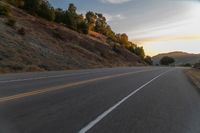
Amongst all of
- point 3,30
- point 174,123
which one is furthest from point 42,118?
point 3,30

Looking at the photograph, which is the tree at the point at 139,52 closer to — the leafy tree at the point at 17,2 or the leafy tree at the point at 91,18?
the leafy tree at the point at 91,18

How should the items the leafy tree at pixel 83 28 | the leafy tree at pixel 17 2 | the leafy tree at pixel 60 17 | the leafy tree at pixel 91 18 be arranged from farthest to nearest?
the leafy tree at pixel 91 18
the leafy tree at pixel 83 28
the leafy tree at pixel 60 17
the leafy tree at pixel 17 2

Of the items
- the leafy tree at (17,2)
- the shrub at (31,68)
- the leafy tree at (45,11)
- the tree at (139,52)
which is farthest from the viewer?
the tree at (139,52)

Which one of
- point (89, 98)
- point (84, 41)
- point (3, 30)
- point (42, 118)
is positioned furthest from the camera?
point (84, 41)

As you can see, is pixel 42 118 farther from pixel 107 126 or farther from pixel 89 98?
pixel 89 98

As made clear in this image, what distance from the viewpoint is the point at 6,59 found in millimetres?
38875

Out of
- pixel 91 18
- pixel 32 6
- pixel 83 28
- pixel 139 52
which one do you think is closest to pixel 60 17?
pixel 83 28

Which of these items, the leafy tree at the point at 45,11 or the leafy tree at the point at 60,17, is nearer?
the leafy tree at the point at 45,11

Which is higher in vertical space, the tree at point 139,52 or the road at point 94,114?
the tree at point 139,52

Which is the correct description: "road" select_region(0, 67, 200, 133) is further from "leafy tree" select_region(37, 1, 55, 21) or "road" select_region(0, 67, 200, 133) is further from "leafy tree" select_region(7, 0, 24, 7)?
"leafy tree" select_region(37, 1, 55, 21)

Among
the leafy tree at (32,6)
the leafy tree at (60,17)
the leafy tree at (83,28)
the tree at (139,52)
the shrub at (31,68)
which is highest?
the leafy tree at (32,6)

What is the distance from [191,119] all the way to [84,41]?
7906cm

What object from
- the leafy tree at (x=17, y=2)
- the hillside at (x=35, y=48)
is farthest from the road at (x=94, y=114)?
the leafy tree at (x=17, y=2)

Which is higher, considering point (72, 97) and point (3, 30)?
point (3, 30)
